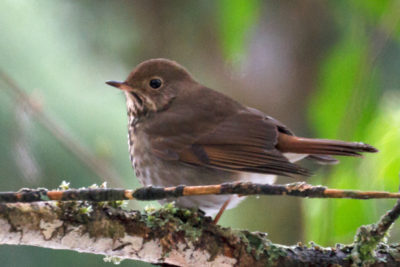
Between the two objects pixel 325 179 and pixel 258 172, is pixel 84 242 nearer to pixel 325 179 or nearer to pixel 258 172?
pixel 258 172

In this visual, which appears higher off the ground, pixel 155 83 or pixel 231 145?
pixel 155 83

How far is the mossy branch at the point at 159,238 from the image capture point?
1.61 m

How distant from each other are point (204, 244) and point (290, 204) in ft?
7.71

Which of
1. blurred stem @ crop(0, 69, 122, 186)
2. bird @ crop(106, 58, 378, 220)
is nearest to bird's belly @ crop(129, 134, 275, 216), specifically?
bird @ crop(106, 58, 378, 220)

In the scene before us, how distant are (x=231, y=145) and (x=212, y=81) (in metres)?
1.66

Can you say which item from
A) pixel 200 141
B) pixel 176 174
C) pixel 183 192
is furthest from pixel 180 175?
pixel 183 192

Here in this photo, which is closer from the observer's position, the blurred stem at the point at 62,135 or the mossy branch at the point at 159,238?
the mossy branch at the point at 159,238

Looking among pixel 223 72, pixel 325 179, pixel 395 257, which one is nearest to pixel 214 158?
pixel 325 179

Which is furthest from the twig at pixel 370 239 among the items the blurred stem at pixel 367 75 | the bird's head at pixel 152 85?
the bird's head at pixel 152 85

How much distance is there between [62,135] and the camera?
2.37m

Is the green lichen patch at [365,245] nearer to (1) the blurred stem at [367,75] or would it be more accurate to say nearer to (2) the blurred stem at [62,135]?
(1) the blurred stem at [367,75]

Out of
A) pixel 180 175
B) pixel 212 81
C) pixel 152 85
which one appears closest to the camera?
pixel 180 175

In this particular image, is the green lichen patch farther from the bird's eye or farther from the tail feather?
the bird's eye

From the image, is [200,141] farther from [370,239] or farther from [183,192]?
[183,192]
